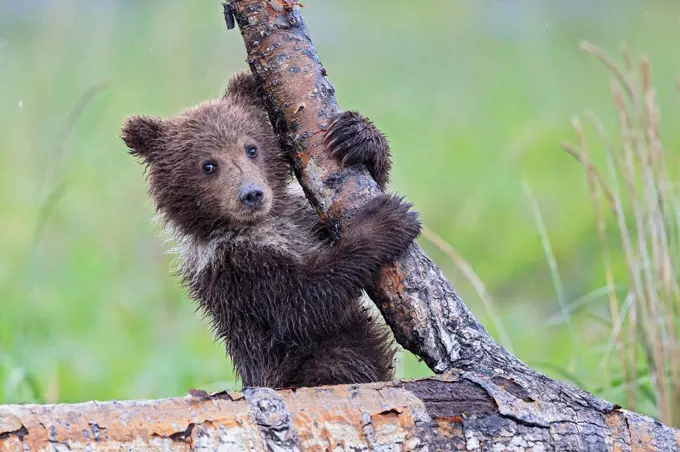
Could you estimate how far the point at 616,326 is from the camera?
4.50 meters

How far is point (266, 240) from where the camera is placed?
3857 millimetres

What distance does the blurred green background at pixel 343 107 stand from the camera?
6281 mm

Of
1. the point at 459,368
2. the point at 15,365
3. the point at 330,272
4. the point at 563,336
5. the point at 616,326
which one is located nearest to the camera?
the point at 459,368

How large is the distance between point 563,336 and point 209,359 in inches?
97.5

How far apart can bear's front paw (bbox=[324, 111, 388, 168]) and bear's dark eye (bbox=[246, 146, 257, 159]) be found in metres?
0.52

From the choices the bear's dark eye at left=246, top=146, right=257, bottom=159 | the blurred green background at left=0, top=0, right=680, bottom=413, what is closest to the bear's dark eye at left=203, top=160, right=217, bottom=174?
the bear's dark eye at left=246, top=146, right=257, bottom=159

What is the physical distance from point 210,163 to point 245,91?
403 mm

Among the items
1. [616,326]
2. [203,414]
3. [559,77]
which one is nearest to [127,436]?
[203,414]

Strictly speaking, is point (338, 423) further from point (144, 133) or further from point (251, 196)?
point (144, 133)

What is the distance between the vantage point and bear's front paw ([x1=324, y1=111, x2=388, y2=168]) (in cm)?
350

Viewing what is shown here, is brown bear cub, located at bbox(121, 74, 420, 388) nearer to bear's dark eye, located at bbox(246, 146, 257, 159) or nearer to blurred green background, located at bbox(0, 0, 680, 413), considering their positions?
bear's dark eye, located at bbox(246, 146, 257, 159)

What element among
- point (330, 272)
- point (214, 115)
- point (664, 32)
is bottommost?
point (330, 272)

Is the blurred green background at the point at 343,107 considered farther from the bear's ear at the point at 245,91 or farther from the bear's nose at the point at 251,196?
the bear's nose at the point at 251,196

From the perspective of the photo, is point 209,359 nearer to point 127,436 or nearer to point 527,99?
point 127,436
